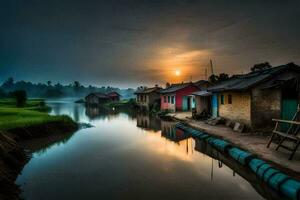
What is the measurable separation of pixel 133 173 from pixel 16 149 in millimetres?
7794

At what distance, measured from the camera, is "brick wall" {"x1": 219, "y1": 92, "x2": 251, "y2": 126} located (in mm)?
16906

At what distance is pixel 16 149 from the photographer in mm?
12734

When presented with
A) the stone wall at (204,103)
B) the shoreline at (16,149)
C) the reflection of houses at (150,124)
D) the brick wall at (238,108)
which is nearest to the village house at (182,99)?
the reflection of houses at (150,124)

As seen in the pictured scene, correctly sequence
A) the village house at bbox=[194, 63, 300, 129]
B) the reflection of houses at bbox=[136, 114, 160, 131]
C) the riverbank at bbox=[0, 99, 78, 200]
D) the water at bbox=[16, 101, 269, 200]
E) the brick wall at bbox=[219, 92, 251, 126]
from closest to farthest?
the riverbank at bbox=[0, 99, 78, 200] < the water at bbox=[16, 101, 269, 200] < the village house at bbox=[194, 63, 300, 129] < the brick wall at bbox=[219, 92, 251, 126] < the reflection of houses at bbox=[136, 114, 160, 131]

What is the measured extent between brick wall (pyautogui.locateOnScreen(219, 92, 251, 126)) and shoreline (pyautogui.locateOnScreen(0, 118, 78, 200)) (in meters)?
16.4

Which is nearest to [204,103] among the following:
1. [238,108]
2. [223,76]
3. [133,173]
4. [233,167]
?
[238,108]

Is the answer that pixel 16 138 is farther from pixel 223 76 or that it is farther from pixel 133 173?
pixel 223 76

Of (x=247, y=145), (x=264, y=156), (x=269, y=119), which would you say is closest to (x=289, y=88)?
(x=269, y=119)

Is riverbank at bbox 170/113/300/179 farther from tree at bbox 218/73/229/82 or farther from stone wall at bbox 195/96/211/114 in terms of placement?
tree at bbox 218/73/229/82

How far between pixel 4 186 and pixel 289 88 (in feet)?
61.4

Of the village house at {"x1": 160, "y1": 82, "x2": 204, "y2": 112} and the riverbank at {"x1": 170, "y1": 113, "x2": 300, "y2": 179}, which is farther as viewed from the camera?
the village house at {"x1": 160, "y1": 82, "x2": 204, "y2": 112}

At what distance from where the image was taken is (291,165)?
887cm

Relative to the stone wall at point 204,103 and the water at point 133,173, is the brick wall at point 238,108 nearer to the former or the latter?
the water at point 133,173

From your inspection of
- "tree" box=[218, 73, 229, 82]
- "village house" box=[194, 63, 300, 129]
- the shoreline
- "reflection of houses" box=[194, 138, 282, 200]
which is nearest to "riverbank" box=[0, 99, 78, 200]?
the shoreline
